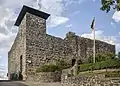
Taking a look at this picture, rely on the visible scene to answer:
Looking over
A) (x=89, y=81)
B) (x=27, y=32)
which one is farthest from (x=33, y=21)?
(x=89, y=81)

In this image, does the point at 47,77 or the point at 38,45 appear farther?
the point at 38,45

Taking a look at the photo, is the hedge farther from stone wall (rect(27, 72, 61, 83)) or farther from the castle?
the castle

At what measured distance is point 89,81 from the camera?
64.8ft

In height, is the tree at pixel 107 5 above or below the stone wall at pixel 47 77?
above

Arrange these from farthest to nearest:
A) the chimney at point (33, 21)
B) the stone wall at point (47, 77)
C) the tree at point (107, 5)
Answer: the chimney at point (33, 21)
the stone wall at point (47, 77)
the tree at point (107, 5)

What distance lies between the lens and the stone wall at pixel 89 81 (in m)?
16.5

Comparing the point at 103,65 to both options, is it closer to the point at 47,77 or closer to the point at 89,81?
the point at 89,81

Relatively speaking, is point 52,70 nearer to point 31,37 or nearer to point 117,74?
point 31,37

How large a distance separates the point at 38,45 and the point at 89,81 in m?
15.2

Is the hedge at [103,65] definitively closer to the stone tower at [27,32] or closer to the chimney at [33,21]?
the stone tower at [27,32]

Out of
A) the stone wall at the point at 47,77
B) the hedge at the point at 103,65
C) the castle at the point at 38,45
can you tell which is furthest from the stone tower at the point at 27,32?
the hedge at the point at 103,65

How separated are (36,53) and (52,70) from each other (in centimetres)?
452

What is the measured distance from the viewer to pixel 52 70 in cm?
3003

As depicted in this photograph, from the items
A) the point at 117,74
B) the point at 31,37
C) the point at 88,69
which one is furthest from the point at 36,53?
the point at 117,74
